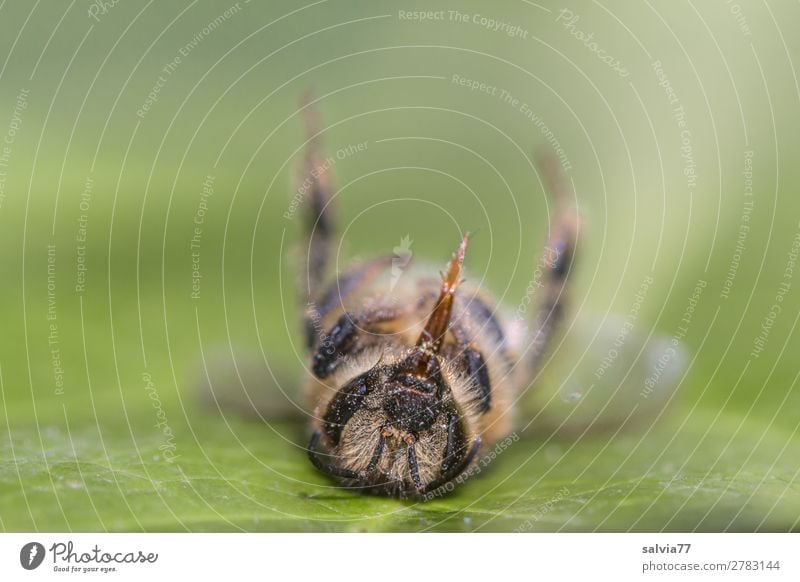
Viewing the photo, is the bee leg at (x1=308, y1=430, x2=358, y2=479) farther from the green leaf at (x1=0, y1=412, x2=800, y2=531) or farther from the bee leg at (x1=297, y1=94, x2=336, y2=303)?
the bee leg at (x1=297, y1=94, x2=336, y2=303)

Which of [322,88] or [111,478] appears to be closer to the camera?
[111,478]

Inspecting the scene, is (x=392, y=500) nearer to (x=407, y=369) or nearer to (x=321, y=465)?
(x=321, y=465)

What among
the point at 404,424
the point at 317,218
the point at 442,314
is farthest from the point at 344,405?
the point at 317,218

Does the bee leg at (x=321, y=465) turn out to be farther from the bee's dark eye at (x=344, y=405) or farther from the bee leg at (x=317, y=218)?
the bee leg at (x=317, y=218)

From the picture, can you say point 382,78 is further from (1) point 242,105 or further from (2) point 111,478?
(2) point 111,478

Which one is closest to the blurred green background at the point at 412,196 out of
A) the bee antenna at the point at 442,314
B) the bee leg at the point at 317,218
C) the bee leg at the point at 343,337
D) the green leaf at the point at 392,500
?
the green leaf at the point at 392,500
